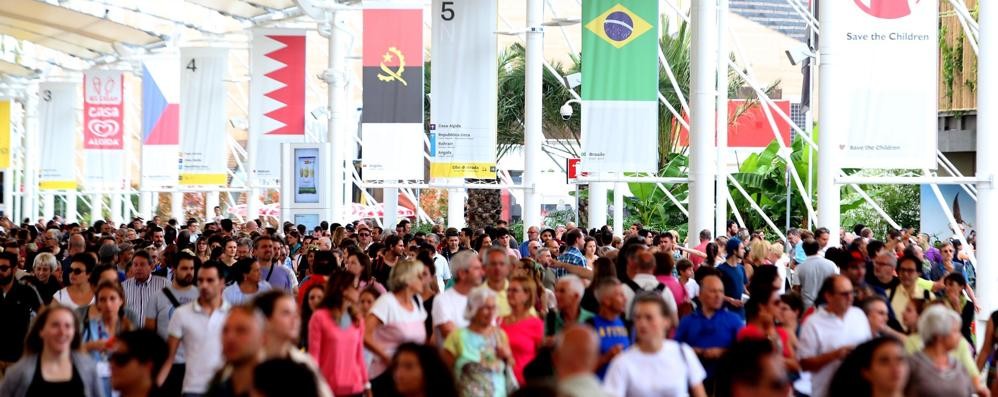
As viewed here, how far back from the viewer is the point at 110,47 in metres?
46.7

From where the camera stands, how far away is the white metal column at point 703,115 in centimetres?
2347

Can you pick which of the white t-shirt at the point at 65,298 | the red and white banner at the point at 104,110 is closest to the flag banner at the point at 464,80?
the white t-shirt at the point at 65,298

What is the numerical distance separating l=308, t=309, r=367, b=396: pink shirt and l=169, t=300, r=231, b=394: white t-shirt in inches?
22.3

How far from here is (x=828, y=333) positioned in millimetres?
9680

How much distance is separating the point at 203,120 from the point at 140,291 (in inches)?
948

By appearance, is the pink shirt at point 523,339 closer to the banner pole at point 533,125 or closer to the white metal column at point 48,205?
the banner pole at point 533,125

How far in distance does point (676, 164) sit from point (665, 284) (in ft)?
77.9

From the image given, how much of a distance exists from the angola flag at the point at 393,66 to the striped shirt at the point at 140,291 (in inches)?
576

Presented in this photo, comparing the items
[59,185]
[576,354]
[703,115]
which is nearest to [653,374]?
[576,354]

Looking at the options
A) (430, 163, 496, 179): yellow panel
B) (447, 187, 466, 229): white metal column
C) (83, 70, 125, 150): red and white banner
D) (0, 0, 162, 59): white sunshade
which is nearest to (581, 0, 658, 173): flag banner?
(430, 163, 496, 179): yellow panel

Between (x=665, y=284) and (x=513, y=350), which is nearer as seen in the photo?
(x=513, y=350)

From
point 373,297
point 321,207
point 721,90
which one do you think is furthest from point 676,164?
point 373,297

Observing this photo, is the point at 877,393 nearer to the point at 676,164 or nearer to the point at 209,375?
the point at 209,375

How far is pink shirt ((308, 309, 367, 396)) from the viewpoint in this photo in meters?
9.57
